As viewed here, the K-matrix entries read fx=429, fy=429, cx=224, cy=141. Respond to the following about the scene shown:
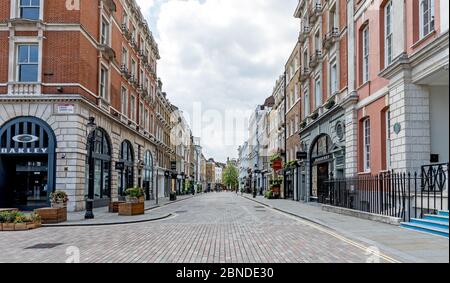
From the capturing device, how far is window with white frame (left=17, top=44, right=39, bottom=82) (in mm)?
24375

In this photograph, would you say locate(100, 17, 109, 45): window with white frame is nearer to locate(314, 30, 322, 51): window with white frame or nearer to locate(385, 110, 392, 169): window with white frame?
locate(314, 30, 322, 51): window with white frame

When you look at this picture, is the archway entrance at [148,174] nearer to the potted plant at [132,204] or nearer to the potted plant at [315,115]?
the potted plant at [315,115]

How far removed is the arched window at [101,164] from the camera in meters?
28.2

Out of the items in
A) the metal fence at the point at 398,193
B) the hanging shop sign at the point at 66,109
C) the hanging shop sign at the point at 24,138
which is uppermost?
the hanging shop sign at the point at 66,109

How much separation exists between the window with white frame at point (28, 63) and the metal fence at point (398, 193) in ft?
58.8

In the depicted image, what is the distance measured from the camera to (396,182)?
52.3 ft

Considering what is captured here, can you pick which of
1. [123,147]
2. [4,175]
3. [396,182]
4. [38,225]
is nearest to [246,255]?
[396,182]

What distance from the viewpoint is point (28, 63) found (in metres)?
24.4

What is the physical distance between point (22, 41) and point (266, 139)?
53.7 m

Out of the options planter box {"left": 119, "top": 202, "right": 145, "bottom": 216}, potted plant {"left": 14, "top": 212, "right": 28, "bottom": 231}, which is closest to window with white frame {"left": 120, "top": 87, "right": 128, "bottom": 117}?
planter box {"left": 119, "top": 202, "right": 145, "bottom": 216}

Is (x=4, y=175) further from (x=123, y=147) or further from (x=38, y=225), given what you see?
(x=123, y=147)

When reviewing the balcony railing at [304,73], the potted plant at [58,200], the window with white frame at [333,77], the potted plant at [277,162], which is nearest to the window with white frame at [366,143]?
the window with white frame at [333,77]

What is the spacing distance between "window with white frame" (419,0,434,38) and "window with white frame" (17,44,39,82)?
19846 millimetres

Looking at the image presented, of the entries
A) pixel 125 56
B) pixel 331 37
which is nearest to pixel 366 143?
pixel 331 37
